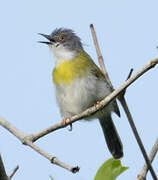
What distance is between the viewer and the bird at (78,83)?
21.4ft

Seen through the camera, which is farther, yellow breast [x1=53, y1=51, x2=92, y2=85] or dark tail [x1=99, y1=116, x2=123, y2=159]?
dark tail [x1=99, y1=116, x2=123, y2=159]

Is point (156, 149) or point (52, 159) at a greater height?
point (52, 159)

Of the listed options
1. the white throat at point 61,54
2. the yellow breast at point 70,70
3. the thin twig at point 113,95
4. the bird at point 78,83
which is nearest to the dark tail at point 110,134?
the bird at point 78,83

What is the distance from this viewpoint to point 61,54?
730cm

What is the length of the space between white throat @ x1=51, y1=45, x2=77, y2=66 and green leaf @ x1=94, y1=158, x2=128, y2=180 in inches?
174

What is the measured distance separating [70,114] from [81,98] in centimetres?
61

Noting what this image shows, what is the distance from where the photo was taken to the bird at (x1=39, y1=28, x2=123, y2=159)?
652cm

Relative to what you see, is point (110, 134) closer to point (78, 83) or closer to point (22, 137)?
point (78, 83)

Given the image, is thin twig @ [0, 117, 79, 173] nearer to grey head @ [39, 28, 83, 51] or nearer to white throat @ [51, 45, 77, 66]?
white throat @ [51, 45, 77, 66]

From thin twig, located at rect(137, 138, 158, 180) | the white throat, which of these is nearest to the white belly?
the white throat

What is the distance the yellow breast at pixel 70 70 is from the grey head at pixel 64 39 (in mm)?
545

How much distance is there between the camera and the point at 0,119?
372cm

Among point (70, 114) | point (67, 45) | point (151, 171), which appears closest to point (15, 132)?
point (151, 171)

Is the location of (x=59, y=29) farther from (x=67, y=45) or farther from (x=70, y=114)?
(x=70, y=114)
